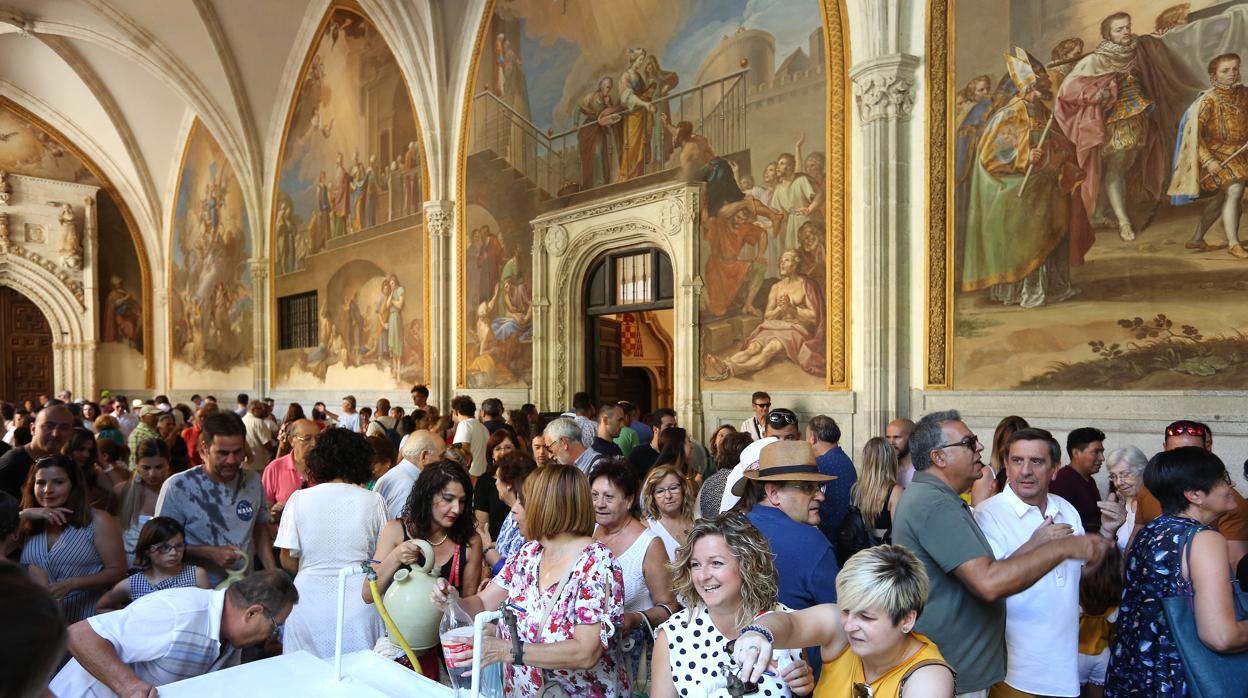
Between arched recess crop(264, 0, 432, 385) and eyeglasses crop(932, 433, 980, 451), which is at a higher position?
arched recess crop(264, 0, 432, 385)

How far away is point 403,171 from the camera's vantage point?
14492mm

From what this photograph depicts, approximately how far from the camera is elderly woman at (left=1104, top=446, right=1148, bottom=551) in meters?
4.01

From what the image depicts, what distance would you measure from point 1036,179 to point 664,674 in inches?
245

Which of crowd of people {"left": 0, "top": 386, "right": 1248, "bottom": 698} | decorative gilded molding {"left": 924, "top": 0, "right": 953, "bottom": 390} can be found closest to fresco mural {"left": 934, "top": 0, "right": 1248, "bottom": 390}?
decorative gilded molding {"left": 924, "top": 0, "right": 953, "bottom": 390}

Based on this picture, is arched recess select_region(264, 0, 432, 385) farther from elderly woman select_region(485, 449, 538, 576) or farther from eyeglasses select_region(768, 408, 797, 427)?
elderly woman select_region(485, 449, 538, 576)

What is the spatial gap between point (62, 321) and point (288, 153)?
11.0 meters

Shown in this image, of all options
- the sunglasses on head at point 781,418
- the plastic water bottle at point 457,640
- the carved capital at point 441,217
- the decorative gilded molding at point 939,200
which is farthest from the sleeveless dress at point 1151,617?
the carved capital at point 441,217

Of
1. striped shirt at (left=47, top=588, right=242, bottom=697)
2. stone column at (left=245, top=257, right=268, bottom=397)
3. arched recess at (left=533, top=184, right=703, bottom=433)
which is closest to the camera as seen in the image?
striped shirt at (left=47, top=588, right=242, bottom=697)

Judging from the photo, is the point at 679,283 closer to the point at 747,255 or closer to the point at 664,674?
the point at 747,255

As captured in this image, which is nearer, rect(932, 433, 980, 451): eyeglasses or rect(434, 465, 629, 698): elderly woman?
rect(434, 465, 629, 698): elderly woman

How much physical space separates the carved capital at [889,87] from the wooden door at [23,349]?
86.1ft

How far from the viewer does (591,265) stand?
1130 centimetres

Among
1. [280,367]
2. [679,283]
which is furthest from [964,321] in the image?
[280,367]

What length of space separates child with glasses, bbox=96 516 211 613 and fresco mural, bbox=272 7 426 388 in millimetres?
10900
